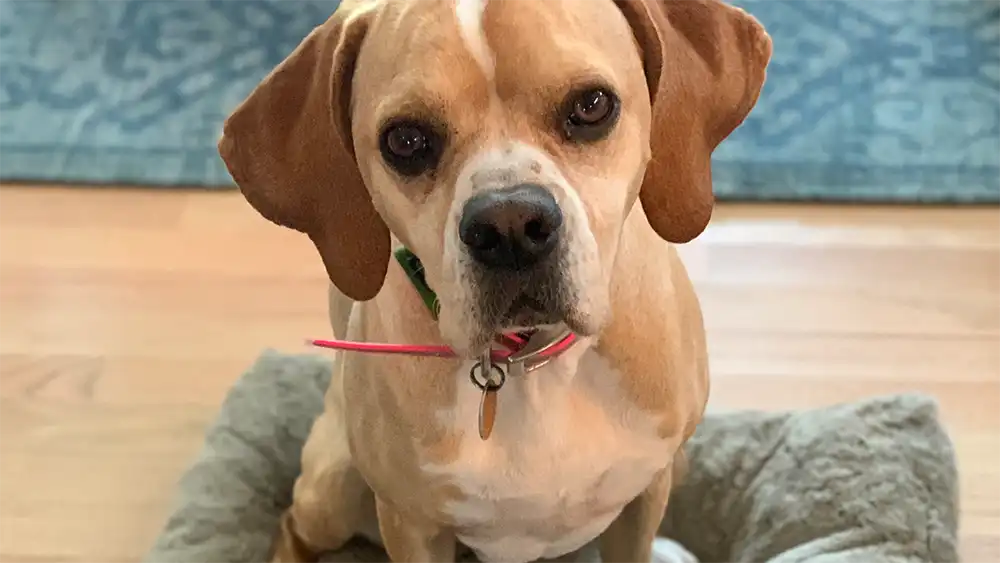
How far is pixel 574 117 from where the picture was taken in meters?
1.04

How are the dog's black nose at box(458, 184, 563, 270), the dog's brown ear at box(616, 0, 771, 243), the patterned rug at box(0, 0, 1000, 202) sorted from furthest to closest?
the patterned rug at box(0, 0, 1000, 202) → the dog's brown ear at box(616, 0, 771, 243) → the dog's black nose at box(458, 184, 563, 270)

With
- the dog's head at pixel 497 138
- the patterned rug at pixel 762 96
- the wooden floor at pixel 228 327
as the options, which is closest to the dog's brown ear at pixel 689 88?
the dog's head at pixel 497 138

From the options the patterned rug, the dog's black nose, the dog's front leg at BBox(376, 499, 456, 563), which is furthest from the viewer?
the patterned rug

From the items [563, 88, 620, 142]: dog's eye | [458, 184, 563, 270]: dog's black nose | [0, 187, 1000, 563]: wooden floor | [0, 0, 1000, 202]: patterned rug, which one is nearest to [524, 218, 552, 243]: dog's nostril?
[458, 184, 563, 270]: dog's black nose

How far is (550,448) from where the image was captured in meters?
1.23

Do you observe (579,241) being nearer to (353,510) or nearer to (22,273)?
(353,510)

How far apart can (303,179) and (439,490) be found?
1.14 feet

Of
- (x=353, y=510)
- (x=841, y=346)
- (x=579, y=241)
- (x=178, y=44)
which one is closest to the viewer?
(x=579, y=241)

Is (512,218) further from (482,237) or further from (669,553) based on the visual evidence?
(669,553)

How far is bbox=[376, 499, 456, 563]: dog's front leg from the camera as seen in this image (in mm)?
1341

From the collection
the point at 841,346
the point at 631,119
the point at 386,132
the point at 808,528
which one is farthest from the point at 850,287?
the point at 386,132

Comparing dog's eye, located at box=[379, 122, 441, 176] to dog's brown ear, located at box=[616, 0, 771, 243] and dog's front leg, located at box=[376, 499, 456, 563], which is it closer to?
dog's brown ear, located at box=[616, 0, 771, 243]

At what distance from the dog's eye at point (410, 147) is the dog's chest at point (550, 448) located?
0.26 metres

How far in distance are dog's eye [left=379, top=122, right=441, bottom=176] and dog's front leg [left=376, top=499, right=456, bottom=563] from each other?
0.44 metres
